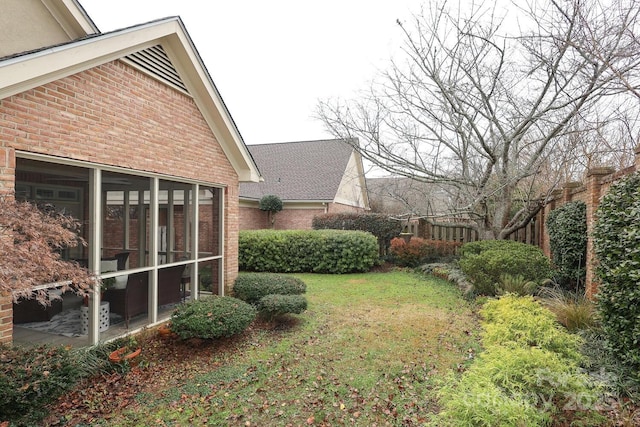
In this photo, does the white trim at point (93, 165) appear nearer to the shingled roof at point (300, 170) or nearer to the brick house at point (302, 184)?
the brick house at point (302, 184)

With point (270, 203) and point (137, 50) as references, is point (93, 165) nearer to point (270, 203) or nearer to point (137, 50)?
point (137, 50)

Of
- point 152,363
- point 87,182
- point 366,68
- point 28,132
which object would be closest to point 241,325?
point 152,363

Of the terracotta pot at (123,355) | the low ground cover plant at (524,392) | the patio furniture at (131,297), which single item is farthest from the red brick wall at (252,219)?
the low ground cover plant at (524,392)

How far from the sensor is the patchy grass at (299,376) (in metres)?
3.78

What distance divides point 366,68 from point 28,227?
9245 millimetres

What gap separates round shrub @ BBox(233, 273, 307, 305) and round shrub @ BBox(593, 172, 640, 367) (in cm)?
525

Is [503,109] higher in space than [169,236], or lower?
higher

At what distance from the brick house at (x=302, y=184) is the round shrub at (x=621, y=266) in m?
12.7

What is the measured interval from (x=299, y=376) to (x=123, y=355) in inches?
97.2

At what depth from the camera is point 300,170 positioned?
2186cm

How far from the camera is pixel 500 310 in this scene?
5.71 meters

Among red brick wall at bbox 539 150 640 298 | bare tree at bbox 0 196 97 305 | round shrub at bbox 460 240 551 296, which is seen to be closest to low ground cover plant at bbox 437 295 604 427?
red brick wall at bbox 539 150 640 298

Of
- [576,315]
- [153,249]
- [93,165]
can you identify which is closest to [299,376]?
[153,249]

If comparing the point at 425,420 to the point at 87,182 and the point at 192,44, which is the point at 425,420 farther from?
the point at 192,44
